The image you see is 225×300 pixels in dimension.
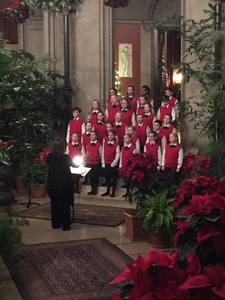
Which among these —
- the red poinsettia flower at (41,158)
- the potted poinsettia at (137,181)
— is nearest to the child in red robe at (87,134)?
the red poinsettia flower at (41,158)

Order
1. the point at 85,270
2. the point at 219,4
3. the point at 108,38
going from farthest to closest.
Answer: the point at 108,38
the point at 219,4
the point at 85,270

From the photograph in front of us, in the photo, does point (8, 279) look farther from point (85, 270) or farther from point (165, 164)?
point (165, 164)

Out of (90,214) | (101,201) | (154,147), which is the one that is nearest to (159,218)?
(90,214)

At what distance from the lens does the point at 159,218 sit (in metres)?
6.95

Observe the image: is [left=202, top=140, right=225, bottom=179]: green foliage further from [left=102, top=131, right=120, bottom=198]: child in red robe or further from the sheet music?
[left=102, top=131, right=120, bottom=198]: child in red robe

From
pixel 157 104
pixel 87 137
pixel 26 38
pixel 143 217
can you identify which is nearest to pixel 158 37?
pixel 157 104

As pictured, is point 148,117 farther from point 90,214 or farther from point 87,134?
point 90,214

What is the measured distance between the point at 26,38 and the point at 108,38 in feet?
14.5

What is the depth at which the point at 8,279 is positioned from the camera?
578cm

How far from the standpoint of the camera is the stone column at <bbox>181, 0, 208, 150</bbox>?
10.6 m

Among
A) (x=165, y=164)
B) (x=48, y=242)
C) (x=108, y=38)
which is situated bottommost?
(x=48, y=242)

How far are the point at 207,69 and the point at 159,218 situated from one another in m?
4.03

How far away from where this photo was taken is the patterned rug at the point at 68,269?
5461 millimetres

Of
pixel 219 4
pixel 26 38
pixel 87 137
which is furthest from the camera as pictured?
pixel 26 38
